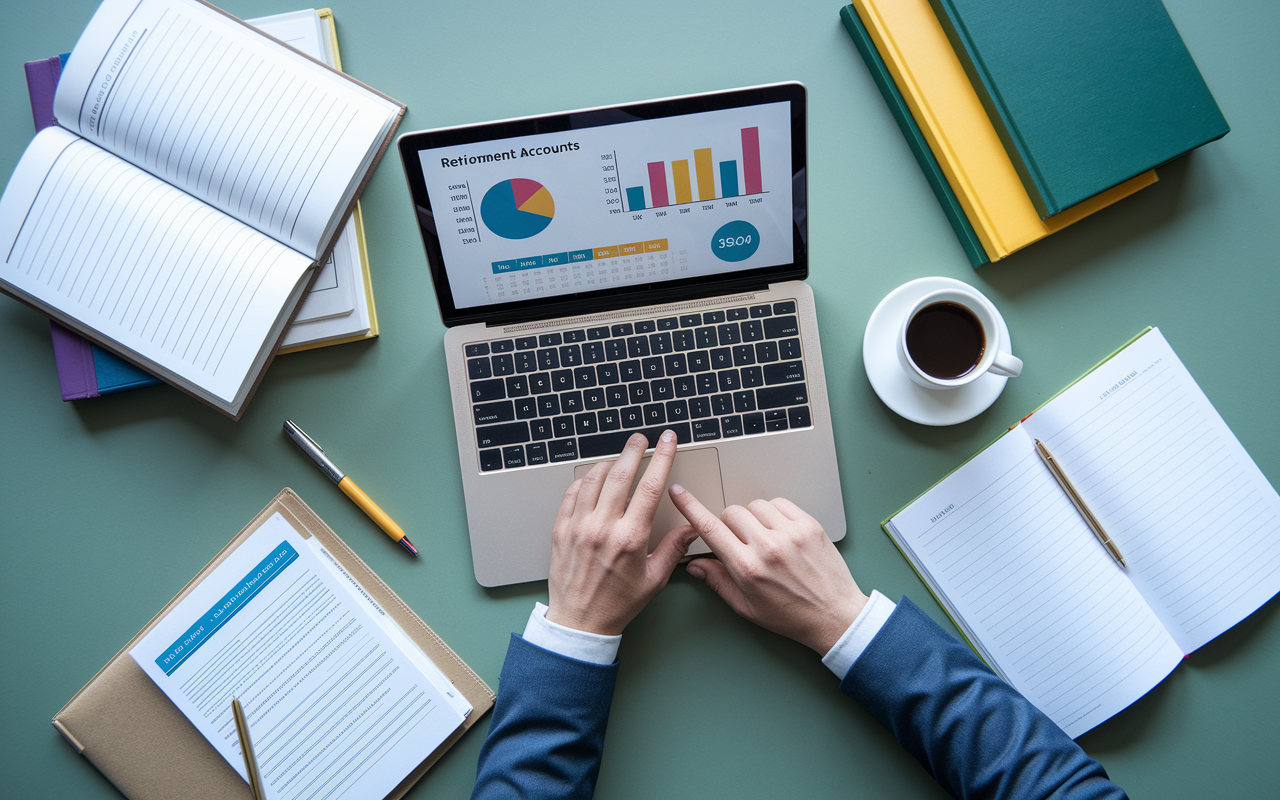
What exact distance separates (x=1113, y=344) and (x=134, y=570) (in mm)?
1468

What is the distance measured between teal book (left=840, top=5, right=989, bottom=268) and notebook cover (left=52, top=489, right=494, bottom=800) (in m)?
0.94

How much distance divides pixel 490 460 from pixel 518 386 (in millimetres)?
109

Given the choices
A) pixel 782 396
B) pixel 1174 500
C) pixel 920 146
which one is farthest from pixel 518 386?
pixel 1174 500

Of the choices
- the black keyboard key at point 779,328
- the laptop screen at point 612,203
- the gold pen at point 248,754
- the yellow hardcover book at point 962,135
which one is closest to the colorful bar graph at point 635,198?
the laptop screen at point 612,203

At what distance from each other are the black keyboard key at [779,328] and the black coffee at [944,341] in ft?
0.51

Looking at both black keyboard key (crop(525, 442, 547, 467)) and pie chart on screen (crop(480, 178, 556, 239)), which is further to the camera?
black keyboard key (crop(525, 442, 547, 467))

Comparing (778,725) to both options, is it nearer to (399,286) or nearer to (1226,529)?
(1226,529)

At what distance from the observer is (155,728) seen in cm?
99

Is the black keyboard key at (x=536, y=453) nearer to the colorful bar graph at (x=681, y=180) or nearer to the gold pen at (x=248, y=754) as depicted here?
the colorful bar graph at (x=681, y=180)

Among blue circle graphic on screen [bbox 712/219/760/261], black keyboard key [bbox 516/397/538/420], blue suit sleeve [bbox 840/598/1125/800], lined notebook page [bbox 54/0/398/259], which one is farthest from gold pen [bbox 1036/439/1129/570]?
lined notebook page [bbox 54/0/398/259]

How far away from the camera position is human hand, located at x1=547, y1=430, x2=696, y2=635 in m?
0.91

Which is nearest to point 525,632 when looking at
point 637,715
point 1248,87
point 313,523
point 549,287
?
point 637,715

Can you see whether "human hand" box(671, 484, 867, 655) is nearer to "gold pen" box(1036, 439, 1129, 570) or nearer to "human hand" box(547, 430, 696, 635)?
"human hand" box(547, 430, 696, 635)

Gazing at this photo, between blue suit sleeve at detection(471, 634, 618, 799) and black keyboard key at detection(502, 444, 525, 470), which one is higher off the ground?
black keyboard key at detection(502, 444, 525, 470)
